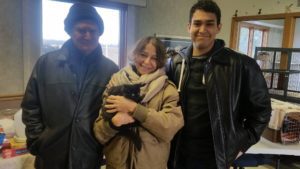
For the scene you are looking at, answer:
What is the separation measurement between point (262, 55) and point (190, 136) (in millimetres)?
2271

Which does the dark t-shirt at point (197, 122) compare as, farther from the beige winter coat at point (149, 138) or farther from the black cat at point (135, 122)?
the black cat at point (135, 122)

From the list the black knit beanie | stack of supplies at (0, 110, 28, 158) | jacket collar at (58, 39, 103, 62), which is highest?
the black knit beanie

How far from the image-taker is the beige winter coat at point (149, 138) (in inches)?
44.1

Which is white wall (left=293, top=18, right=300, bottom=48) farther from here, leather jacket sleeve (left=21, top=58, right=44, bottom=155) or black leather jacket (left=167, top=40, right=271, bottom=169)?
leather jacket sleeve (left=21, top=58, right=44, bottom=155)

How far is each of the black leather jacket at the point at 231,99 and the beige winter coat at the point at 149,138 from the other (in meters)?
0.19

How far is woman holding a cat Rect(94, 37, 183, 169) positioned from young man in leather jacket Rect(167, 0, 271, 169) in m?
0.17

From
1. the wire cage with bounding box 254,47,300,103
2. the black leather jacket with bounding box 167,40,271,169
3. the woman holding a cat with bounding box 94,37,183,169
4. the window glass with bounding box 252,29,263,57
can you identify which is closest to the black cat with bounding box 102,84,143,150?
the woman holding a cat with bounding box 94,37,183,169

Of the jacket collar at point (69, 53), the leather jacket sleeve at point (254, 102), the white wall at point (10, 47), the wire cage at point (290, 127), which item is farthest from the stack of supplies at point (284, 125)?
the white wall at point (10, 47)

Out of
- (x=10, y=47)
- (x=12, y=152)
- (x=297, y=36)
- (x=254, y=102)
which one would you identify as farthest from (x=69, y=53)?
(x=297, y=36)

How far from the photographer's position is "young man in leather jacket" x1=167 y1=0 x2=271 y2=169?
4.22ft

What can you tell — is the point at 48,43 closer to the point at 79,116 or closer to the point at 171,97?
the point at 79,116

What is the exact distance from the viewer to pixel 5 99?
90.8 inches

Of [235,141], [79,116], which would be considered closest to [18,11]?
[79,116]

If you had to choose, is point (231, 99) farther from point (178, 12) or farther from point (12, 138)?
point (178, 12)
